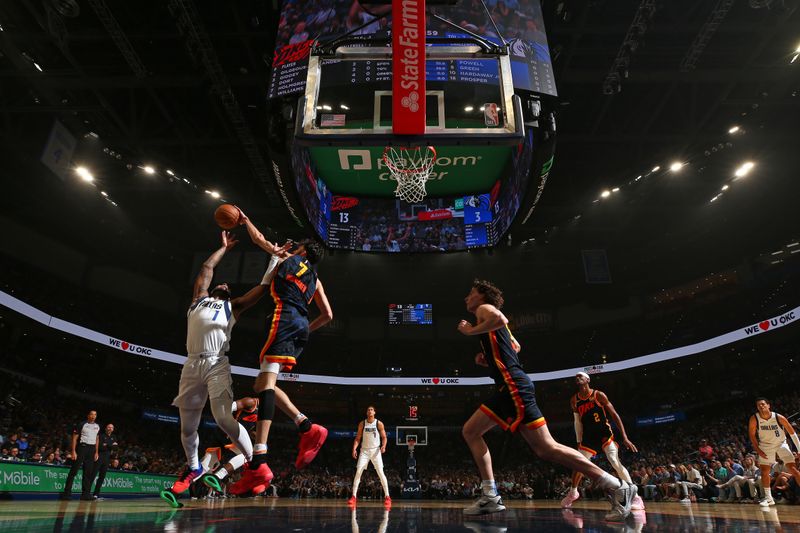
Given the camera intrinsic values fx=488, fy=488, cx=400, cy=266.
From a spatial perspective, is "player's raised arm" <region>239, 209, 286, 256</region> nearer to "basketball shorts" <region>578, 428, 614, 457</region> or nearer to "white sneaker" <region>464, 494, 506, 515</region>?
"white sneaker" <region>464, 494, 506, 515</region>

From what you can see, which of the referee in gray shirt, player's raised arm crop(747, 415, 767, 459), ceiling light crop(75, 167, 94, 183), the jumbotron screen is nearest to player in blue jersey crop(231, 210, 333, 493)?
the referee in gray shirt

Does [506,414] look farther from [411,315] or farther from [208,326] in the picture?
[411,315]

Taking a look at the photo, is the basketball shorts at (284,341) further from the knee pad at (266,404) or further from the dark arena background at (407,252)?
the knee pad at (266,404)

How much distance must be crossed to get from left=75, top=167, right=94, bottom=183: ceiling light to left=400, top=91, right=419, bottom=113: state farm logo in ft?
51.2

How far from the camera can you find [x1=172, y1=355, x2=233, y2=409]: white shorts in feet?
14.7

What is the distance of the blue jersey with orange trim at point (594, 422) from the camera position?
7.92 meters

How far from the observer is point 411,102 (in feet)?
18.9

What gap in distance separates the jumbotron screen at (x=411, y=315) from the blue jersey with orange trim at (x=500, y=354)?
20286mm

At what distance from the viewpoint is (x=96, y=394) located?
918 inches

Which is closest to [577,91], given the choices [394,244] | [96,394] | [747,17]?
[747,17]

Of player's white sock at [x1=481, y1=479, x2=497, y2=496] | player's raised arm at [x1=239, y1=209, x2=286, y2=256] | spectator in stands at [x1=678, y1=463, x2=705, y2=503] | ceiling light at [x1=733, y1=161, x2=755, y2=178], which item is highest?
ceiling light at [x1=733, y1=161, x2=755, y2=178]

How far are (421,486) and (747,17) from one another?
22467 millimetres

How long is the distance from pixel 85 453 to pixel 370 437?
5956mm

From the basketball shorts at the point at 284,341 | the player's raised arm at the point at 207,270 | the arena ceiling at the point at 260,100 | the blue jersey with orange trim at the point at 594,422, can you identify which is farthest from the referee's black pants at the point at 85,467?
the blue jersey with orange trim at the point at 594,422
